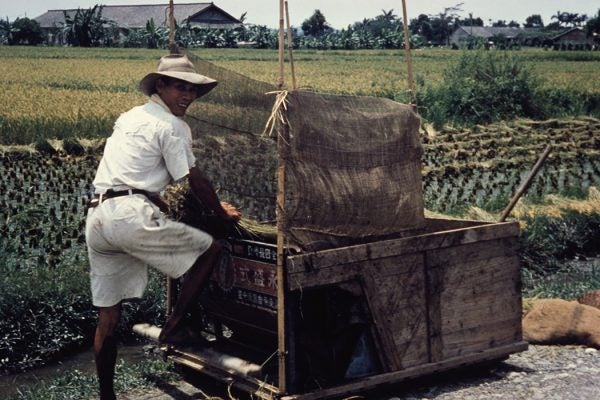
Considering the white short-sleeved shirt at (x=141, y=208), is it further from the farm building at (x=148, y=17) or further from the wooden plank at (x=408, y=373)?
the farm building at (x=148, y=17)

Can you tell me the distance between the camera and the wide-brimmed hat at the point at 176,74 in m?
4.94

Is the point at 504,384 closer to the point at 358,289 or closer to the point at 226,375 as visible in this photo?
the point at 358,289

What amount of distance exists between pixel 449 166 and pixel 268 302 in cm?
994

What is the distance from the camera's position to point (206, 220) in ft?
17.8

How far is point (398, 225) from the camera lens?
5.44m

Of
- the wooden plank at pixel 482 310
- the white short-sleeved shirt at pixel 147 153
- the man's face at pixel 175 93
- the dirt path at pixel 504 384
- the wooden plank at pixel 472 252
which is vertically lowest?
the dirt path at pixel 504 384

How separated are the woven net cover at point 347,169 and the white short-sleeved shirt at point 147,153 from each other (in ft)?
1.80

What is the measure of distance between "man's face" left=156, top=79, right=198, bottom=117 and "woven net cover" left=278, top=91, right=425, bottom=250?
0.65 meters

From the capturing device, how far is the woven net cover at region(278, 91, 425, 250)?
15.7 ft

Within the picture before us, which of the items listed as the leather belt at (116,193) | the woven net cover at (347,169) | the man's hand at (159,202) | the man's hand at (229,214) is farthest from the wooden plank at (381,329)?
the leather belt at (116,193)

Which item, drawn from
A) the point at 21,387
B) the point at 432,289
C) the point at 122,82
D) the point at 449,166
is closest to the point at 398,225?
the point at 432,289

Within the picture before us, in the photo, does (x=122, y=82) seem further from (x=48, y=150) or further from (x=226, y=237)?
(x=226, y=237)

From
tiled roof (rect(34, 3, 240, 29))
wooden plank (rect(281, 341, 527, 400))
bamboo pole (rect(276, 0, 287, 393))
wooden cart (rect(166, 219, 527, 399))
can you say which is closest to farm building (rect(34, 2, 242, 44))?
tiled roof (rect(34, 3, 240, 29))

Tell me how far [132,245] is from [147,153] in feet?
1.59
